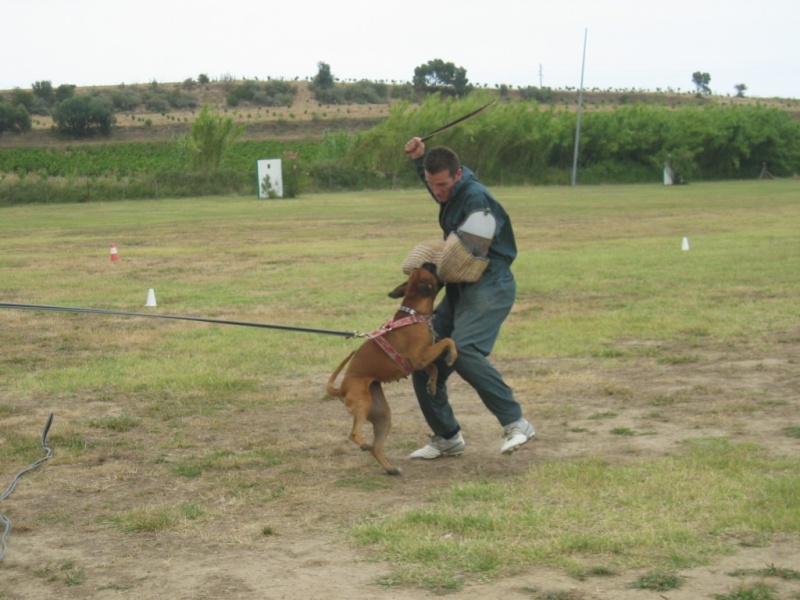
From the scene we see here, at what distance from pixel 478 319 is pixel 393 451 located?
1.23 meters

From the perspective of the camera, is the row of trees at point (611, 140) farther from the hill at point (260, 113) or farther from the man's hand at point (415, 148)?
the man's hand at point (415, 148)

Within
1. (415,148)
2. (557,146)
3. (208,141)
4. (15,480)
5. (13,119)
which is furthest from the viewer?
(13,119)

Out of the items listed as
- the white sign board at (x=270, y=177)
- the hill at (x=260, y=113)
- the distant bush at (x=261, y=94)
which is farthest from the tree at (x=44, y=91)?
the white sign board at (x=270, y=177)

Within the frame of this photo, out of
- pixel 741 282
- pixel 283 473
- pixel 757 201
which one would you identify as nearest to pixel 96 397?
pixel 283 473

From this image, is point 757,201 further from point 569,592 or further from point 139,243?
point 569,592

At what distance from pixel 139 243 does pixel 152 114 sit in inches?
4267

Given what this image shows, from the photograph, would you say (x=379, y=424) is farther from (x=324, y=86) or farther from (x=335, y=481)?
(x=324, y=86)

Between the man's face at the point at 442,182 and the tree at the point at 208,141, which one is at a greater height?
the man's face at the point at 442,182

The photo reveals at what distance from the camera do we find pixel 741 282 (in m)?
16.0

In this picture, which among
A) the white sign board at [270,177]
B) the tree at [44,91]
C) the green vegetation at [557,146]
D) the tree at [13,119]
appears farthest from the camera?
the tree at [44,91]

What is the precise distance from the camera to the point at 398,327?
6.67 metres

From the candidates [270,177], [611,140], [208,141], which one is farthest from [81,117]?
[611,140]

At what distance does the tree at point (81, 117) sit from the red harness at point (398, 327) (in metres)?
106

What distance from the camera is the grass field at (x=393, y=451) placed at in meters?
4.96
